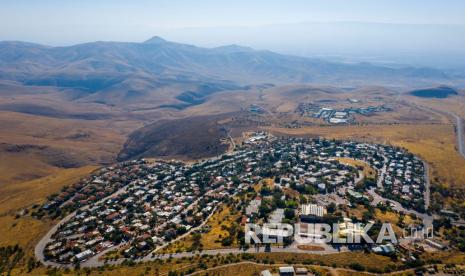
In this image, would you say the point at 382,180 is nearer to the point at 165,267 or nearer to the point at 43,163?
the point at 165,267

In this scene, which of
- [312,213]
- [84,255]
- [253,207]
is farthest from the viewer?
[253,207]

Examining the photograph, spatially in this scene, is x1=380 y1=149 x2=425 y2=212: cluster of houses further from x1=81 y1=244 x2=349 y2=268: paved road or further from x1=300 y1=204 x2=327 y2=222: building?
x1=81 y1=244 x2=349 y2=268: paved road

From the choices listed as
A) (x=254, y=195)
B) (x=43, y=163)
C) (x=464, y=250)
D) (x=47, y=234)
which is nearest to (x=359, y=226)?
(x=464, y=250)

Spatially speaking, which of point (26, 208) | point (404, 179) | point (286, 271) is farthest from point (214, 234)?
point (404, 179)

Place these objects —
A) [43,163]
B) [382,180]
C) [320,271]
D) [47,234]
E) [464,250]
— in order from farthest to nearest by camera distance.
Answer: [43,163]
[382,180]
[47,234]
[464,250]
[320,271]

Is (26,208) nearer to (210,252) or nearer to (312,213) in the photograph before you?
(210,252)

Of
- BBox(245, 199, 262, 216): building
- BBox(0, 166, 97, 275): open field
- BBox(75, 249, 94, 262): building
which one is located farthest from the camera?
BBox(245, 199, 262, 216): building

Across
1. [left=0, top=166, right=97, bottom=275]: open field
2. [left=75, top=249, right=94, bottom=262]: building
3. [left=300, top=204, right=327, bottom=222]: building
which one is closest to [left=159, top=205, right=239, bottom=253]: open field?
[left=75, top=249, right=94, bottom=262]: building

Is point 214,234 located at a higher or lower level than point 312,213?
lower
